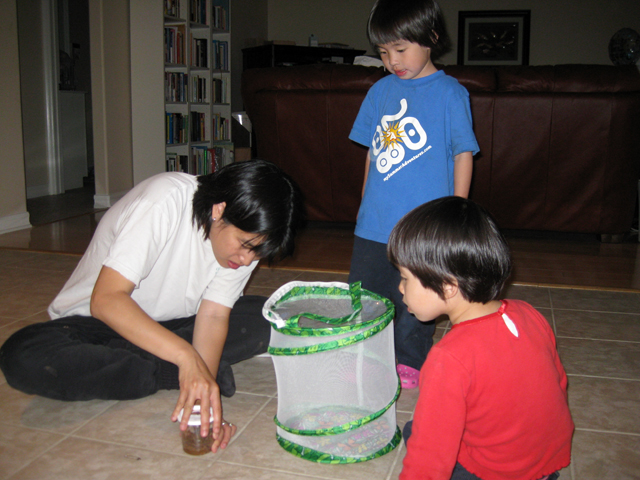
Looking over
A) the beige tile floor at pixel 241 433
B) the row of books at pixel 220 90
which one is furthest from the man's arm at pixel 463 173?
the row of books at pixel 220 90

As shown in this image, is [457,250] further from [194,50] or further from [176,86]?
[194,50]

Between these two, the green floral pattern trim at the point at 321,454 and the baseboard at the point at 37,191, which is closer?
the green floral pattern trim at the point at 321,454

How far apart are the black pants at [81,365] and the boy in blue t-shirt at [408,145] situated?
0.46 meters

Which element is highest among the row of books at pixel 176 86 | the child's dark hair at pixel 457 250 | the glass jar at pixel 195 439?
the row of books at pixel 176 86

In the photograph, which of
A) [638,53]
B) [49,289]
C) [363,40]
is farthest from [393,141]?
[363,40]

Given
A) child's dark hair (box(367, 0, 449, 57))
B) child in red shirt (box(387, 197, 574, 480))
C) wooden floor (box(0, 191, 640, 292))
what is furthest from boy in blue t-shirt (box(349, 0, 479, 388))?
wooden floor (box(0, 191, 640, 292))

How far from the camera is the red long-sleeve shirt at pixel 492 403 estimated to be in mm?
789

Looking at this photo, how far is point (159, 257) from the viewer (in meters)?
1.23

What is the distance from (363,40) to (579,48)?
230 centimetres

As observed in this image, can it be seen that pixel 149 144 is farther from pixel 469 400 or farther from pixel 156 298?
pixel 469 400

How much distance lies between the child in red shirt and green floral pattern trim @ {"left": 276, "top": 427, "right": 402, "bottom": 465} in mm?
204

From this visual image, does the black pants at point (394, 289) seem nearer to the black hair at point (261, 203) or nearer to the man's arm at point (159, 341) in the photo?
the black hair at point (261, 203)

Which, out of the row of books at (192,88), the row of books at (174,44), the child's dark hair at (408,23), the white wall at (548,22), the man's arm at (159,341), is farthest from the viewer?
the white wall at (548,22)

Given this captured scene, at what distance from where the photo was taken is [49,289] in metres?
2.10
